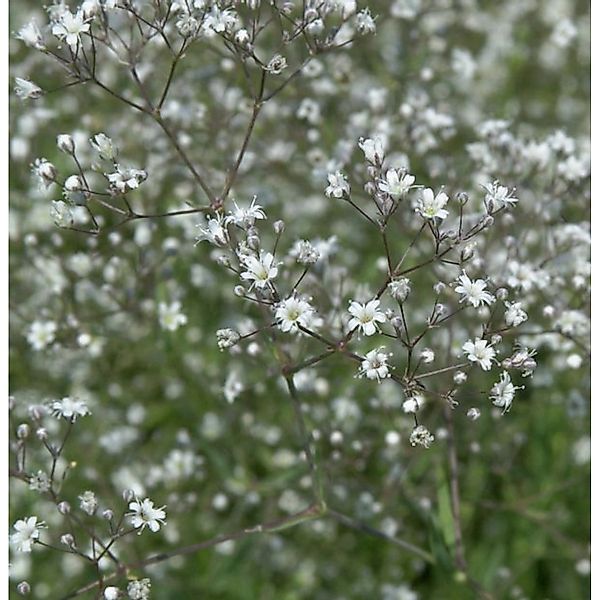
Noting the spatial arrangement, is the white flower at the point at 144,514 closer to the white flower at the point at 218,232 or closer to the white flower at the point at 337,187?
the white flower at the point at 218,232

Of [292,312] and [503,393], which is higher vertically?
[292,312]

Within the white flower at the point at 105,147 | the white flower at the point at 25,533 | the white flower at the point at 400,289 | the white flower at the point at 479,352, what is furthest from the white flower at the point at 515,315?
the white flower at the point at 25,533

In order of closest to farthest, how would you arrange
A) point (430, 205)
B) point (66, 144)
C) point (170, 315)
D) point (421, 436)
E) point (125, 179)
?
point (421, 436) < point (430, 205) < point (125, 179) < point (66, 144) < point (170, 315)

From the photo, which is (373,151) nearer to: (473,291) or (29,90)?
(473,291)

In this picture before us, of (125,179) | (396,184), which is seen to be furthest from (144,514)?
(396,184)

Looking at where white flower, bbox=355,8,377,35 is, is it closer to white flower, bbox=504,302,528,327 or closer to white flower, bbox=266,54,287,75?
white flower, bbox=266,54,287,75

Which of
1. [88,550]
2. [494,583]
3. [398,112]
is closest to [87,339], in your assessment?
[88,550]
